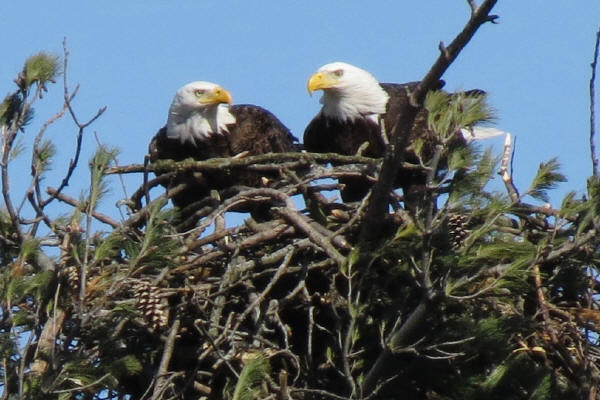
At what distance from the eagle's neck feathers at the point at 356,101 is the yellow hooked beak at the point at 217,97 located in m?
0.57

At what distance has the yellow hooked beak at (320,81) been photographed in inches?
312

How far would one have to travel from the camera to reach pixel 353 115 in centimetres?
780

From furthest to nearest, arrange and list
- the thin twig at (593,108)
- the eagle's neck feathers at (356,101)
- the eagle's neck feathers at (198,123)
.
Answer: the eagle's neck feathers at (198,123), the eagle's neck feathers at (356,101), the thin twig at (593,108)

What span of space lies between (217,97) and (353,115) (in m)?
0.85

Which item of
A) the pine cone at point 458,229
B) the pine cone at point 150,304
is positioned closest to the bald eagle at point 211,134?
the pine cone at point 150,304

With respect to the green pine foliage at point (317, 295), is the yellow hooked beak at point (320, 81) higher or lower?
higher

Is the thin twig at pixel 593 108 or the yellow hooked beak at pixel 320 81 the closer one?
the thin twig at pixel 593 108

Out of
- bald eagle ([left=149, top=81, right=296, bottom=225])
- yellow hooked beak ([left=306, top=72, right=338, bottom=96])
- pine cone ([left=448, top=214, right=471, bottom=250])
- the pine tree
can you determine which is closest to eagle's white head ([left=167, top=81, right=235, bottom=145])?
bald eagle ([left=149, top=81, right=296, bottom=225])

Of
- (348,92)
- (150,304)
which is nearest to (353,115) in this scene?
(348,92)

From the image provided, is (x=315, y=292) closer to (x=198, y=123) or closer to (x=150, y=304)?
(x=150, y=304)

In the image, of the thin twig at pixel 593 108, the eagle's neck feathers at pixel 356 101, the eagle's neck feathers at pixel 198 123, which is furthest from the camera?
the eagle's neck feathers at pixel 198 123

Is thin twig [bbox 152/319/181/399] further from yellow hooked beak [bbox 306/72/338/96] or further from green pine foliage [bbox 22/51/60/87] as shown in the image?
yellow hooked beak [bbox 306/72/338/96]

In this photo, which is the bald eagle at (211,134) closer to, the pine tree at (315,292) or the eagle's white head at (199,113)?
the eagle's white head at (199,113)

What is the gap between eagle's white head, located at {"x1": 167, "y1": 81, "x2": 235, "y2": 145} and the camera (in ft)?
26.3
